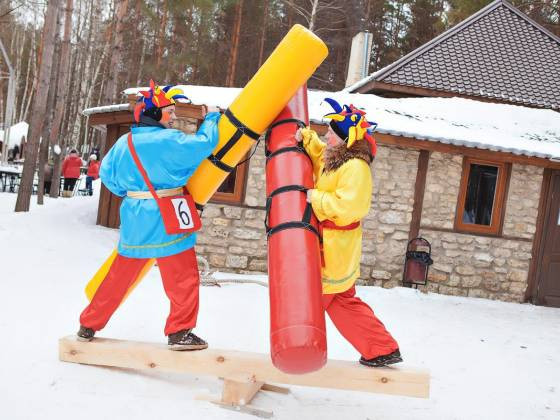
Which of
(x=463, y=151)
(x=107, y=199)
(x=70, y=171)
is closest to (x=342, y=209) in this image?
(x=463, y=151)

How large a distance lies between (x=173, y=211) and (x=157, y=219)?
0.39ft

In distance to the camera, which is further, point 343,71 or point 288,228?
point 343,71

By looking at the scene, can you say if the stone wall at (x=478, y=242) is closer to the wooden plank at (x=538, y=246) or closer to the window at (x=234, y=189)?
the wooden plank at (x=538, y=246)

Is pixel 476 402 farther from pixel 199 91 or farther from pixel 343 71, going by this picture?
pixel 343 71

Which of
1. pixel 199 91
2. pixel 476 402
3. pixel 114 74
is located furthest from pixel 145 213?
pixel 114 74

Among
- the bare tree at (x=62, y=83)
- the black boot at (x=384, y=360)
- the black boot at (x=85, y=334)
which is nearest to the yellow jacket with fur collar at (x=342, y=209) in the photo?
the black boot at (x=384, y=360)

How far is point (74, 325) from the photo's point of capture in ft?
15.0

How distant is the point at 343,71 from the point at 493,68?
34.7 ft

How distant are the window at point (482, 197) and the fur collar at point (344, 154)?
19.5 feet

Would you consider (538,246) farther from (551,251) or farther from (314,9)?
(314,9)

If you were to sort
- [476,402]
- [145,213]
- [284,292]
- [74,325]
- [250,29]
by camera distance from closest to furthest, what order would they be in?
1. [284,292]
2. [145,213]
3. [476,402]
4. [74,325]
5. [250,29]

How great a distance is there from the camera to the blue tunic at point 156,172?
136 inches

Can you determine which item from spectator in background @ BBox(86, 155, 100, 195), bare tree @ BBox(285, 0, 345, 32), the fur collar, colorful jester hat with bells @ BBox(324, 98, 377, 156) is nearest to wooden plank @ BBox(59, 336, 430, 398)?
the fur collar

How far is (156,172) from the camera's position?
352 cm
